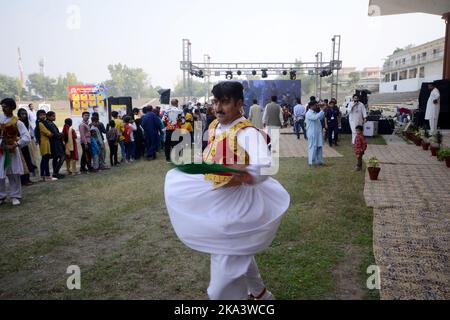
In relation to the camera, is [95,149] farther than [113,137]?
No

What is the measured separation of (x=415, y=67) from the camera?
5550 cm

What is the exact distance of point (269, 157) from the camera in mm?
2326

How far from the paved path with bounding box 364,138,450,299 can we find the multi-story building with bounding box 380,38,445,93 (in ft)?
138

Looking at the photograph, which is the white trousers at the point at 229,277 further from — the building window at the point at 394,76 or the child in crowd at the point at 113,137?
the building window at the point at 394,76

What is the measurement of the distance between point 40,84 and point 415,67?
59.0 metres

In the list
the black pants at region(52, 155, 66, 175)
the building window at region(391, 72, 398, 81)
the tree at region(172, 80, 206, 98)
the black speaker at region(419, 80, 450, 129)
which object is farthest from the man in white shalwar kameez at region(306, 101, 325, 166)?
the tree at region(172, 80, 206, 98)

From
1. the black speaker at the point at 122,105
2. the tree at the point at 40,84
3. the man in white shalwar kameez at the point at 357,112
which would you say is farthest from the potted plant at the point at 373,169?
the tree at the point at 40,84

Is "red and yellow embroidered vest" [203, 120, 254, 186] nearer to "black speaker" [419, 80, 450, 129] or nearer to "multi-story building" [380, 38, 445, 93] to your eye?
"black speaker" [419, 80, 450, 129]

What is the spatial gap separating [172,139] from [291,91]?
17383 mm

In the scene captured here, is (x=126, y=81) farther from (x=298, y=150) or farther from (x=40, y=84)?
(x=298, y=150)

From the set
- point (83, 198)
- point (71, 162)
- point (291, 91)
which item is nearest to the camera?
point (83, 198)

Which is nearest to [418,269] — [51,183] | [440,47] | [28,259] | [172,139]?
[28,259]

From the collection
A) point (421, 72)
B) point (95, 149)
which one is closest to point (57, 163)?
point (95, 149)
